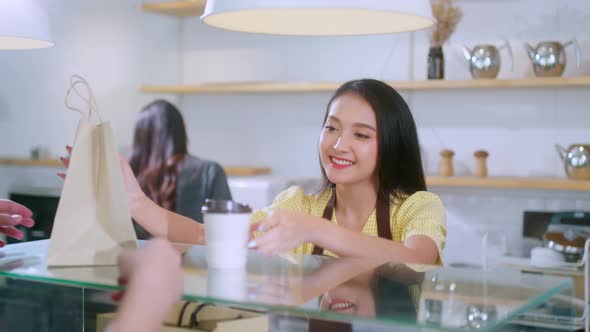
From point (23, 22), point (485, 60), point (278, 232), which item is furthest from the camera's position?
point (485, 60)

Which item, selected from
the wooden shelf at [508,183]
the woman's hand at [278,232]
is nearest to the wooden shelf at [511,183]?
the wooden shelf at [508,183]

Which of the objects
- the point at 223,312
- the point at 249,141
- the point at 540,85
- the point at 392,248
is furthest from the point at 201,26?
the point at 223,312

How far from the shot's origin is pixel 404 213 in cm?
207

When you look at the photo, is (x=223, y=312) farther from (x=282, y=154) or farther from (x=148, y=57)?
(x=148, y=57)

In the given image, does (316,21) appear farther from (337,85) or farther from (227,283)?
(337,85)

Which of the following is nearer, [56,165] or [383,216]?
[383,216]

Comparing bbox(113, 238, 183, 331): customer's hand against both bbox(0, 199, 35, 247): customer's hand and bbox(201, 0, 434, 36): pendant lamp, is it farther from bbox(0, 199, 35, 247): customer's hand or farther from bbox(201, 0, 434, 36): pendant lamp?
bbox(0, 199, 35, 247): customer's hand

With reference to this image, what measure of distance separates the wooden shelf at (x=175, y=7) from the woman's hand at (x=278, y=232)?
326cm

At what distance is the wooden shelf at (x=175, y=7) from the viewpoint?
4618 mm

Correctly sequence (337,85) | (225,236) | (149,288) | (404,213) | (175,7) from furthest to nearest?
(175,7), (337,85), (404,213), (225,236), (149,288)

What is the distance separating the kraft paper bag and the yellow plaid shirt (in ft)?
1.99

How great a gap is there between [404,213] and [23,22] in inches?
40.1

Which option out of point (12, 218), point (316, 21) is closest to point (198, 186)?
point (12, 218)

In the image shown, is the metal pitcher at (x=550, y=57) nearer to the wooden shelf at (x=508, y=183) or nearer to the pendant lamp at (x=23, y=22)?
the wooden shelf at (x=508, y=183)
